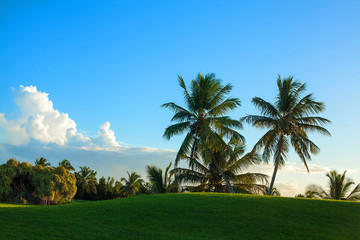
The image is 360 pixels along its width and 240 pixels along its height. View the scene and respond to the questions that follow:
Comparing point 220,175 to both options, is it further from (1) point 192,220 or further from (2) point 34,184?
(2) point 34,184

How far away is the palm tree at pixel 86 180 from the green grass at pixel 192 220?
43.7m

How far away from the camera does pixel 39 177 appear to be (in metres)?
28.9

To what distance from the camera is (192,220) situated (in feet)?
34.5

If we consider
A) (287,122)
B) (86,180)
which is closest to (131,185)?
(86,180)

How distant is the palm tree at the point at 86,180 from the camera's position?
53250 mm

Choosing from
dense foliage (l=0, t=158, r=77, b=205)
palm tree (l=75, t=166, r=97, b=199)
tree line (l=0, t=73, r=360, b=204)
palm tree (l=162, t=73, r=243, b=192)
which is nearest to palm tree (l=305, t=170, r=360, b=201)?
tree line (l=0, t=73, r=360, b=204)

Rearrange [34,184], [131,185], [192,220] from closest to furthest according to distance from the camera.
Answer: [192,220] < [34,184] < [131,185]

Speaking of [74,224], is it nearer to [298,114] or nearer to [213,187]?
[213,187]

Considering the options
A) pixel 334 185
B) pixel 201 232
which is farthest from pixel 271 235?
pixel 334 185

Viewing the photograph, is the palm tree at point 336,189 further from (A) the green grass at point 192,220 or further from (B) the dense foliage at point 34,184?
(B) the dense foliage at point 34,184

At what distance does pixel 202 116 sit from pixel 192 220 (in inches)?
485

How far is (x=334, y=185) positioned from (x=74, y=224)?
2473cm

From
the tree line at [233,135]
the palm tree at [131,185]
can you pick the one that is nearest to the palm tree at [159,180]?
the tree line at [233,135]

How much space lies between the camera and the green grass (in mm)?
8875
